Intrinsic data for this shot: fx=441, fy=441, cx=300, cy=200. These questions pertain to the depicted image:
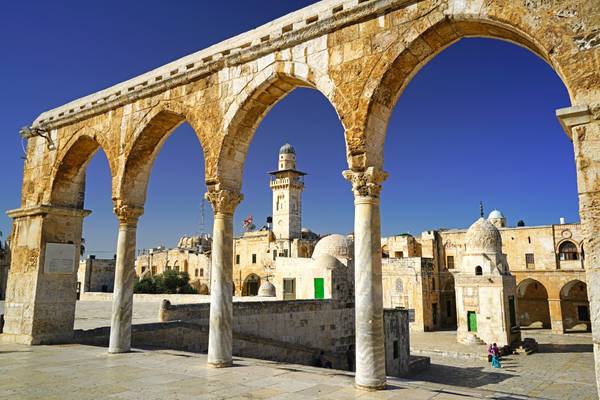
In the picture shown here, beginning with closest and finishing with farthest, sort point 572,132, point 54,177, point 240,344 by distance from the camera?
point 572,132
point 54,177
point 240,344

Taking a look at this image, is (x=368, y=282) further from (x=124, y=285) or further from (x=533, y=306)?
(x=533, y=306)

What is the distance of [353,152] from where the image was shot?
6031 mm

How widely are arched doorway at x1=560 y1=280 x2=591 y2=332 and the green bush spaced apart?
29.7m

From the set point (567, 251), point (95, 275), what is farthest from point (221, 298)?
point (95, 275)

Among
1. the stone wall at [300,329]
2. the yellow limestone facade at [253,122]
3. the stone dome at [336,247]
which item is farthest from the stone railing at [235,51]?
the stone dome at [336,247]

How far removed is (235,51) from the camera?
25.0ft

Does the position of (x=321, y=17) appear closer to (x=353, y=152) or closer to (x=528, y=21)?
(x=353, y=152)

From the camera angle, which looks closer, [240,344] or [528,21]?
[528,21]

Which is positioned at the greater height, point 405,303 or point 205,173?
point 205,173

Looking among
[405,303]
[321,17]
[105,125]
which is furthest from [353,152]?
[405,303]

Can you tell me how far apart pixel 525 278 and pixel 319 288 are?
20315 mm

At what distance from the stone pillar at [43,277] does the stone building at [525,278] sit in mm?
25094

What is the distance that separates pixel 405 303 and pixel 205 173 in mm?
27065

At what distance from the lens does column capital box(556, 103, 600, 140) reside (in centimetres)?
422
